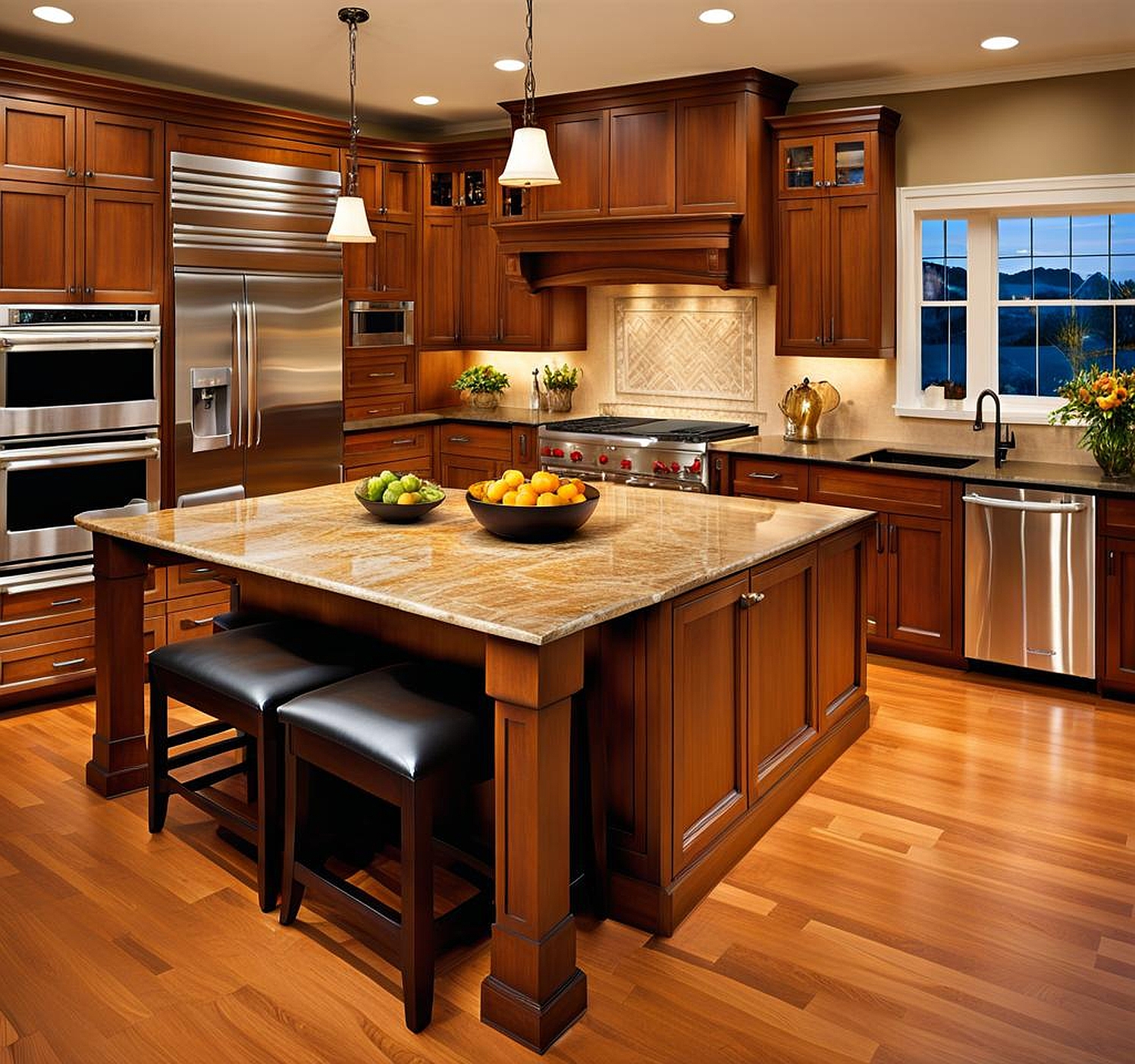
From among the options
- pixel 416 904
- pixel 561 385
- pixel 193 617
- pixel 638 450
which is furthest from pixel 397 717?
pixel 561 385

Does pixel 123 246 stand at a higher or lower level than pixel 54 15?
lower

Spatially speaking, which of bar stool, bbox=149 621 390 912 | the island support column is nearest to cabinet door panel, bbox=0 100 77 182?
bar stool, bbox=149 621 390 912

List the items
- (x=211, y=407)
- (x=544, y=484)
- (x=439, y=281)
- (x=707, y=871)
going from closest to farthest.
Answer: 1. (x=707, y=871)
2. (x=544, y=484)
3. (x=211, y=407)
4. (x=439, y=281)

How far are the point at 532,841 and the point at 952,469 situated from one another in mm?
3230

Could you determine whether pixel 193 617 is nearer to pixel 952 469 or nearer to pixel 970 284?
pixel 952 469

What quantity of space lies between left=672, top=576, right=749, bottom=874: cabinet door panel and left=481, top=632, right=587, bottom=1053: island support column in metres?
0.47

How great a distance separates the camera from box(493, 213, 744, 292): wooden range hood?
5508 mm

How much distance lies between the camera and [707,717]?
118 inches

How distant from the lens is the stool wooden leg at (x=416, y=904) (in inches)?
94.3

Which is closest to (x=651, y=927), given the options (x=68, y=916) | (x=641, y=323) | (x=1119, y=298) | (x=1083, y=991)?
(x=1083, y=991)

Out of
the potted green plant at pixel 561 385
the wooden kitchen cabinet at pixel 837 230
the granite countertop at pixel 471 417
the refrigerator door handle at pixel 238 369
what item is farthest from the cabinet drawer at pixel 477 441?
the wooden kitchen cabinet at pixel 837 230

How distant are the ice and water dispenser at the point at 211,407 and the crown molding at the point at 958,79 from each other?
3.28m

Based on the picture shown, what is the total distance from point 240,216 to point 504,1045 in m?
4.32

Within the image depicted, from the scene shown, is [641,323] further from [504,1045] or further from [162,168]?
[504,1045]
